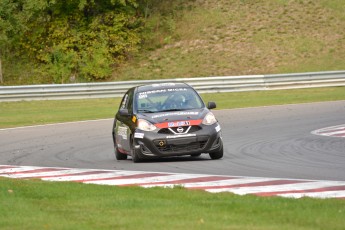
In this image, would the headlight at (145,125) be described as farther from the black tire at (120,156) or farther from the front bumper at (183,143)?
the black tire at (120,156)

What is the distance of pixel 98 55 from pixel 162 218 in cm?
3922

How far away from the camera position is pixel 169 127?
17.2m

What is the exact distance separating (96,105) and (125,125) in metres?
18.5

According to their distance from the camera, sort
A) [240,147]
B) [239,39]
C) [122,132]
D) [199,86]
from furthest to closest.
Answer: [239,39]
[199,86]
[240,147]
[122,132]

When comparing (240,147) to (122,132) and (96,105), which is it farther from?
(96,105)

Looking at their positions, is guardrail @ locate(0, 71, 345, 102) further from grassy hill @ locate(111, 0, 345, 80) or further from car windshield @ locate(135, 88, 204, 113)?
car windshield @ locate(135, 88, 204, 113)

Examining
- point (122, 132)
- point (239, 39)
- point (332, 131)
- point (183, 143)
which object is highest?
point (183, 143)

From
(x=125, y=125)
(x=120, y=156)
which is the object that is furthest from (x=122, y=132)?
(x=120, y=156)

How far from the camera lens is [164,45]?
51.5 metres

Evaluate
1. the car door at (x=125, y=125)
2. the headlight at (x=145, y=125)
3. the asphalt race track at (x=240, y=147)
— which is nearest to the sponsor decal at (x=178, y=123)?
the headlight at (x=145, y=125)

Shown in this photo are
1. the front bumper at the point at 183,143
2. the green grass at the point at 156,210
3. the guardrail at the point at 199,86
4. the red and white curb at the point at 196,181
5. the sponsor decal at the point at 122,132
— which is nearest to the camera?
the green grass at the point at 156,210

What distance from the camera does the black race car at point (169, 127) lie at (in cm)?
1711

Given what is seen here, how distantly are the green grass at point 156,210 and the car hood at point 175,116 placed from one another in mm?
4919

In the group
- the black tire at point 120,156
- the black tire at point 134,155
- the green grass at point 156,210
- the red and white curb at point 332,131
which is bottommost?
the red and white curb at point 332,131
